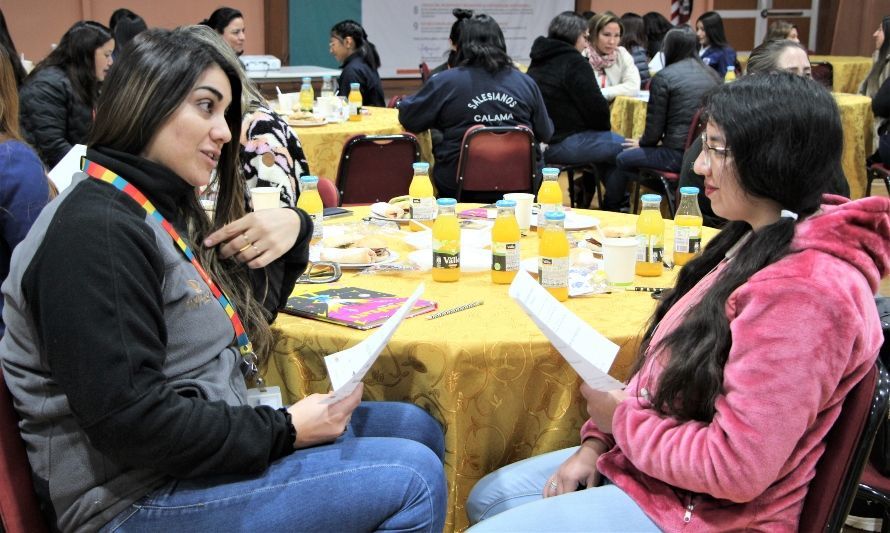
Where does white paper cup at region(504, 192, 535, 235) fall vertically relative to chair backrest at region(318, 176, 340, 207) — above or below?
above

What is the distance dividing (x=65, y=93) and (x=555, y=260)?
3838 millimetres

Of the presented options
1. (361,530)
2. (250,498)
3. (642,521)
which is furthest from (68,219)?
(642,521)

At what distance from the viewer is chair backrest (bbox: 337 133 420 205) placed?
4426mm

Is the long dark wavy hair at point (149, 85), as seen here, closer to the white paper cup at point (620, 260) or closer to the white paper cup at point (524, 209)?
the white paper cup at point (620, 260)

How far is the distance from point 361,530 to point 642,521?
0.46 meters

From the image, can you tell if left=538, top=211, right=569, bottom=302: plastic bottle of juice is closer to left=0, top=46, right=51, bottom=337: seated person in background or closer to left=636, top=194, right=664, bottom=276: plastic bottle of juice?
left=636, top=194, right=664, bottom=276: plastic bottle of juice

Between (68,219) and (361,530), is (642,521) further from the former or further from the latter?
(68,219)

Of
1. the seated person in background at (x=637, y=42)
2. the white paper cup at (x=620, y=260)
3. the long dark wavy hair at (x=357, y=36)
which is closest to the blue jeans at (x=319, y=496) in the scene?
the white paper cup at (x=620, y=260)

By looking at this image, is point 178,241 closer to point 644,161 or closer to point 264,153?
point 264,153

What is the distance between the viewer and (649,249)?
2.42 m

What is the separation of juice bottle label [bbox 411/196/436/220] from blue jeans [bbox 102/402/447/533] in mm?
1404

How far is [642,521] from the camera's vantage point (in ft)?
5.04

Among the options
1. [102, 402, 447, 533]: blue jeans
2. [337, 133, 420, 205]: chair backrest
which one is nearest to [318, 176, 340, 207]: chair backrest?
[337, 133, 420, 205]: chair backrest

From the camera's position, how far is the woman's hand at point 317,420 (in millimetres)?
1648
